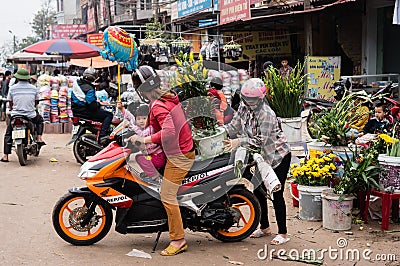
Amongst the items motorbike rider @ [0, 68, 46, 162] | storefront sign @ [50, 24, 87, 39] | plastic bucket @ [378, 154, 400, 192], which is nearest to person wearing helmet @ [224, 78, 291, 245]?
plastic bucket @ [378, 154, 400, 192]

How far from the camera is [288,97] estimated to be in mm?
8984

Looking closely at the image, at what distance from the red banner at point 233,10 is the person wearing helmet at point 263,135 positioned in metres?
8.25

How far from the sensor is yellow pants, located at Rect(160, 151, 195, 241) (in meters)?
5.51

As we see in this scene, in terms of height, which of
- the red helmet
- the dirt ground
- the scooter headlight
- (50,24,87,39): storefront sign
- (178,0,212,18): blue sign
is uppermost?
(50,24,87,39): storefront sign

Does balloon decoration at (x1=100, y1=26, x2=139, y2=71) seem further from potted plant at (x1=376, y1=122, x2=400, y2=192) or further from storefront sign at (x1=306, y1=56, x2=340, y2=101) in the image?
potted plant at (x1=376, y1=122, x2=400, y2=192)

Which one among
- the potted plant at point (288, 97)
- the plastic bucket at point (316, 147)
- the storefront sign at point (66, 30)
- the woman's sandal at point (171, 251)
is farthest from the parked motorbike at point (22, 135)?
the storefront sign at point (66, 30)

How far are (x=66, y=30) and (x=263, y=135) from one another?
38303 mm

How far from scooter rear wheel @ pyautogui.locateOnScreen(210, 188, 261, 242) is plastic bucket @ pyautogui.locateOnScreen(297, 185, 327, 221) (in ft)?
3.36

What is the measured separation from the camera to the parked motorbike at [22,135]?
10.5 metres

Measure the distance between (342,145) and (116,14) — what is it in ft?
110

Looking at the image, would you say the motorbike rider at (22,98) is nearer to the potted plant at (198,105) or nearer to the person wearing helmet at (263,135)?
the potted plant at (198,105)

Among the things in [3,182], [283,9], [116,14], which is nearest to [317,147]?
A: [3,182]

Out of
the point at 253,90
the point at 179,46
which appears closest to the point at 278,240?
the point at 253,90

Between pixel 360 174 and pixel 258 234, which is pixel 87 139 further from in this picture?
pixel 360 174
